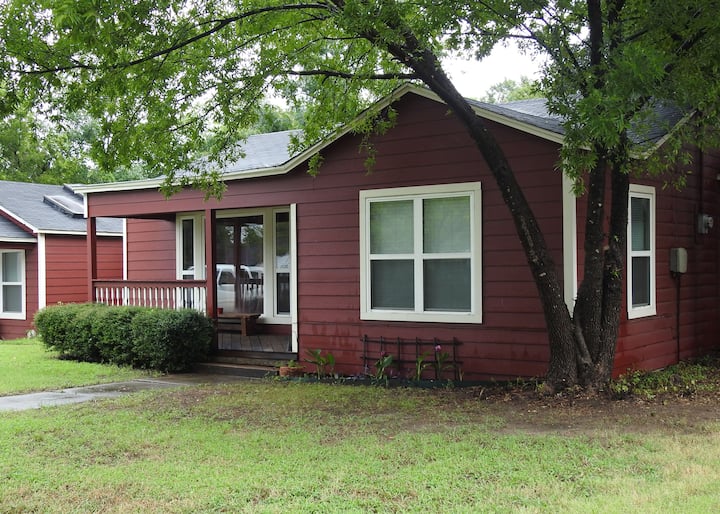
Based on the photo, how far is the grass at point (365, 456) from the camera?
15.4 feet

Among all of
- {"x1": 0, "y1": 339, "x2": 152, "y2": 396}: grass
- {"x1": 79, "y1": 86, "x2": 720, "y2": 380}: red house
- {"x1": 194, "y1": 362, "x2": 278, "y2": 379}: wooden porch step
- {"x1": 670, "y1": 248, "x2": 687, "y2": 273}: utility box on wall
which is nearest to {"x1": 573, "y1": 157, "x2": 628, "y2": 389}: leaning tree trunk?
{"x1": 79, "y1": 86, "x2": 720, "y2": 380}: red house

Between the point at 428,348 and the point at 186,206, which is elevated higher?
the point at 186,206

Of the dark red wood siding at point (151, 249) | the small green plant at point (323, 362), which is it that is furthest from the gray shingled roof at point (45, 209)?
the small green plant at point (323, 362)

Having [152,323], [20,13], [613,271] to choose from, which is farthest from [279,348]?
[20,13]

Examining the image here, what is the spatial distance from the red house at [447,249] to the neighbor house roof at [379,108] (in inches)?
1.3

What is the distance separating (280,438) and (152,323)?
18.2ft

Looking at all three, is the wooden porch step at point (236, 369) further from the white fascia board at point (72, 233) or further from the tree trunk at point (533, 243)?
the white fascia board at point (72, 233)

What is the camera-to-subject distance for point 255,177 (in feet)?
36.5

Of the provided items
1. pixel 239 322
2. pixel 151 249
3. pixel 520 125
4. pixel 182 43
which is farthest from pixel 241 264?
pixel 520 125

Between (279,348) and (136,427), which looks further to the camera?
(279,348)

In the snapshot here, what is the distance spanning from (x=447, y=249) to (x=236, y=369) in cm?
374

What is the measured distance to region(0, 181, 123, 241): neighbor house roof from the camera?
18156mm

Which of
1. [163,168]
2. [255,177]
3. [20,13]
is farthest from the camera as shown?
[255,177]

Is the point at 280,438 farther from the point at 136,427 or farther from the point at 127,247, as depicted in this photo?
the point at 127,247
